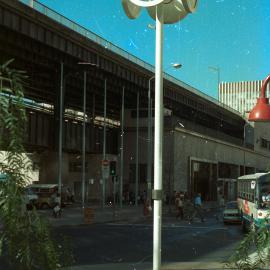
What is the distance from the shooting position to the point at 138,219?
38969mm

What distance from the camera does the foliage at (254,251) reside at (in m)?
5.38

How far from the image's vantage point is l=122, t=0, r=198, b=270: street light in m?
7.57

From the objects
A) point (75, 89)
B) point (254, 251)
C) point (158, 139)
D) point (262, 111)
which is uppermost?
point (75, 89)

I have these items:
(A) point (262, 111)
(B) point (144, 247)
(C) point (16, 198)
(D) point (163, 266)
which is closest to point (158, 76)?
(A) point (262, 111)

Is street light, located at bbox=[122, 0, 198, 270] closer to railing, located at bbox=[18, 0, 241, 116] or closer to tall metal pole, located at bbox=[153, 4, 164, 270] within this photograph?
tall metal pole, located at bbox=[153, 4, 164, 270]

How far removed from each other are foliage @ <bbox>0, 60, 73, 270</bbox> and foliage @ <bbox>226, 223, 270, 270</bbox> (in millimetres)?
2089

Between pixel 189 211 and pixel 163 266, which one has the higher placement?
pixel 189 211

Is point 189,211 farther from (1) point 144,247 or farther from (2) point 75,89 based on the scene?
(2) point 75,89

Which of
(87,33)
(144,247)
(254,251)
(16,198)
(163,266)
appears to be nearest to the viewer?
(16,198)

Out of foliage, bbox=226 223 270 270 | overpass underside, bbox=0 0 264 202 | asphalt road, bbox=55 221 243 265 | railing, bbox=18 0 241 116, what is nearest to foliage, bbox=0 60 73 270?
foliage, bbox=226 223 270 270

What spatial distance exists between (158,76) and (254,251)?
2898 mm

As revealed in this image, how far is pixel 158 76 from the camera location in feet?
25.4

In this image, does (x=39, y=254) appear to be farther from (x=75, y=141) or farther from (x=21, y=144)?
(x=75, y=141)

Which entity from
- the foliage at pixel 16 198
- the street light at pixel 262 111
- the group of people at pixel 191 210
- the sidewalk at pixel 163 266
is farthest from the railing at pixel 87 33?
the foliage at pixel 16 198
